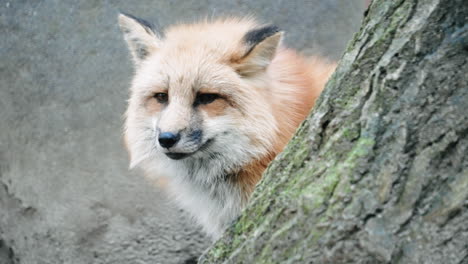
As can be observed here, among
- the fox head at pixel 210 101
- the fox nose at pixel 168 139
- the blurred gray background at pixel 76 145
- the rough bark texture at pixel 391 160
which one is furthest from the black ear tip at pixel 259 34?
the blurred gray background at pixel 76 145

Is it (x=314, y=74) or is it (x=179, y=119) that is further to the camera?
(x=314, y=74)

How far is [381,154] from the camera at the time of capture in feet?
6.77

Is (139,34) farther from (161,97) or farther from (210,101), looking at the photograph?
(210,101)

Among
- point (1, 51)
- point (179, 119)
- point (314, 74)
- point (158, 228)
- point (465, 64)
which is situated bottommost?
point (158, 228)

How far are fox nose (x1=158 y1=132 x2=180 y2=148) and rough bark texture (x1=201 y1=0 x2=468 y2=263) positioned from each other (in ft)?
5.31

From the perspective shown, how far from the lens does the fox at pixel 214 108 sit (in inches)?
158

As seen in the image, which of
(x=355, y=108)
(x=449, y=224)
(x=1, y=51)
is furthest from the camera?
(x=1, y=51)

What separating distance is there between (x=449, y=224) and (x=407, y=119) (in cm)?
43

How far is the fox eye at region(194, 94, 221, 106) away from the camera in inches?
160

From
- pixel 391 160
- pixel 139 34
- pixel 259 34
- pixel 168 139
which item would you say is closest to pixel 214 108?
pixel 168 139

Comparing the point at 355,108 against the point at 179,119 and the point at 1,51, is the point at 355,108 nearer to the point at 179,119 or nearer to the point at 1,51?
the point at 179,119

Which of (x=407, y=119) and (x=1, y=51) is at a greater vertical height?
(x=407, y=119)

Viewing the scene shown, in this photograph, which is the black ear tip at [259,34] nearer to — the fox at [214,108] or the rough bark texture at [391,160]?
the fox at [214,108]

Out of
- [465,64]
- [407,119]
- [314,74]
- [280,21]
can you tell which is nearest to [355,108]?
[407,119]
